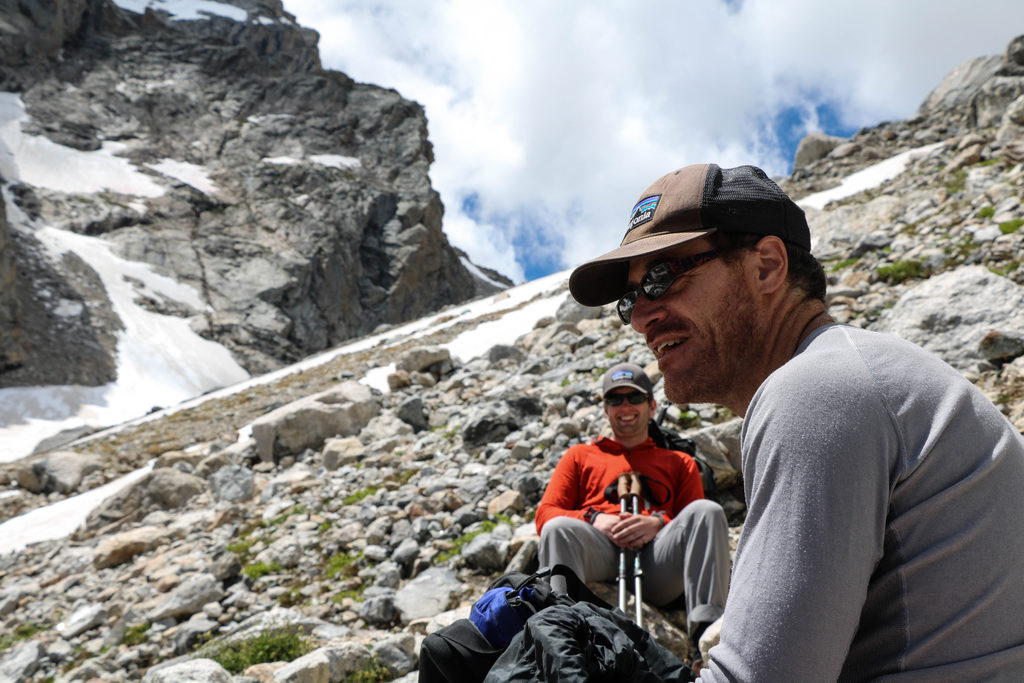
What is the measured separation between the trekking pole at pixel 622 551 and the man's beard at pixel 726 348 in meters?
2.94

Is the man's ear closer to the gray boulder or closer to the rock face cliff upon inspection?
the gray boulder

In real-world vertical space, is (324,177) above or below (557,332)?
above

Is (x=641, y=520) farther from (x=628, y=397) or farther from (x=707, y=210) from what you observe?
(x=707, y=210)

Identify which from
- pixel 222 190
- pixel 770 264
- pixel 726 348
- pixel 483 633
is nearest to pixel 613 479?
pixel 483 633

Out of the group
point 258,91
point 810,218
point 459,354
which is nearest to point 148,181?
point 258,91

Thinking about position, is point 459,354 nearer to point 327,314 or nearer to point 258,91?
point 327,314

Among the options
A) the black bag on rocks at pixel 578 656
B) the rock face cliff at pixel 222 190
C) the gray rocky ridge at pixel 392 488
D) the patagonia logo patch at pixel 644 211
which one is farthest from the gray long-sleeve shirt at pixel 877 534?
the rock face cliff at pixel 222 190

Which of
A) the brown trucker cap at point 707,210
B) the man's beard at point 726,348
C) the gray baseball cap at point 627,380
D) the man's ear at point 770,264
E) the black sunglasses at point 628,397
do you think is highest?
the brown trucker cap at point 707,210

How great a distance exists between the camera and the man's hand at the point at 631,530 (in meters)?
4.78

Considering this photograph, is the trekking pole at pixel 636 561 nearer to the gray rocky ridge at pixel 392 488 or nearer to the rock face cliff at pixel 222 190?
the gray rocky ridge at pixel 392 488

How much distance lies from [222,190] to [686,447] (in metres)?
81.0

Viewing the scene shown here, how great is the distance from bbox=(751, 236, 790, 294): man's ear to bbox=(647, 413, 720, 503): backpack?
415 centimetres

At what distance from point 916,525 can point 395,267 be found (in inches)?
3340

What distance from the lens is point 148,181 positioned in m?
70.1
